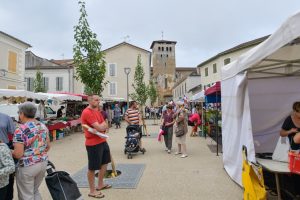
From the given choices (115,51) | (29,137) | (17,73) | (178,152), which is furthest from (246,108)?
(115,51)

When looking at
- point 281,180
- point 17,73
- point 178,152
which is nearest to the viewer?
point 281,180

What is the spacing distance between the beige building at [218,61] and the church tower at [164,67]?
2814 cm

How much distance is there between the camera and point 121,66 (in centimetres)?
4116

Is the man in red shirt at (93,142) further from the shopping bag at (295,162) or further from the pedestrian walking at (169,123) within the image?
the pedestrian walking at (169,123)

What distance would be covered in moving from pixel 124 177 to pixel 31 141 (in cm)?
313

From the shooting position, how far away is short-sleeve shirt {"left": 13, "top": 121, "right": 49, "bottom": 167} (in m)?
3.50

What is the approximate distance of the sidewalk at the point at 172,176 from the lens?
5.14 m

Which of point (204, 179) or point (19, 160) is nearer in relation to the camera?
point (19, 160)

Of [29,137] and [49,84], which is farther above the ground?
[49,84]

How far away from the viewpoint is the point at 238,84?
5246mm

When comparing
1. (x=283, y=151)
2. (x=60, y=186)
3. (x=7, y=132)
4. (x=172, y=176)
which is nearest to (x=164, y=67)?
(x=172, y=176)

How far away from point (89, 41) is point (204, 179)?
5012 millimetres

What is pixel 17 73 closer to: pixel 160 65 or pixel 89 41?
pixel 89 41

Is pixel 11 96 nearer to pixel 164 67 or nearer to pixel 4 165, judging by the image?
pixel 4 165
